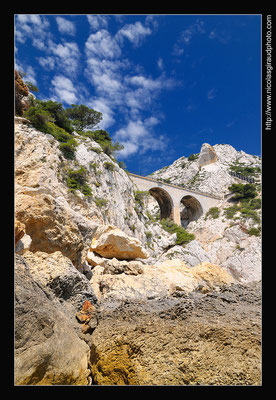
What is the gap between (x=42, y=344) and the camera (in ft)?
6.85

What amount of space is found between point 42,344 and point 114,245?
22.8 ft

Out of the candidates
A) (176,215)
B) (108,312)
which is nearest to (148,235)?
(176,215)

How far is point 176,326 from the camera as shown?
2379 mm

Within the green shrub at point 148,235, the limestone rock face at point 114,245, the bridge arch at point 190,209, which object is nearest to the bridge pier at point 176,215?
the bridge arch at point 190,209

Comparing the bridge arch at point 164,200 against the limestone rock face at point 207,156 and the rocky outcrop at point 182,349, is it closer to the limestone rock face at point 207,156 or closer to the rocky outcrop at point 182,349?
the rocky outcrop at point 182,349

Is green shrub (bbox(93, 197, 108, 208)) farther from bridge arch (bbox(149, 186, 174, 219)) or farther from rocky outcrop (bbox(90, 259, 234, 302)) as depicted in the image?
bridge arch (bbox(149, 186, 174, 219))

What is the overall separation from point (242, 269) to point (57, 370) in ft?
71.3

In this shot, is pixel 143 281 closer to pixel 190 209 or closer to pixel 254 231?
pixel 254 231

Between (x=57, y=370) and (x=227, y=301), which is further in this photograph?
(x=227, y=301)

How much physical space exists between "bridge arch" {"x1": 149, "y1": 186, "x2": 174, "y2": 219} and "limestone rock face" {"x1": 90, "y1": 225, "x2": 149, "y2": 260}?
2186cm

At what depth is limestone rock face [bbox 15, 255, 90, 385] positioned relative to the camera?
1.88m
